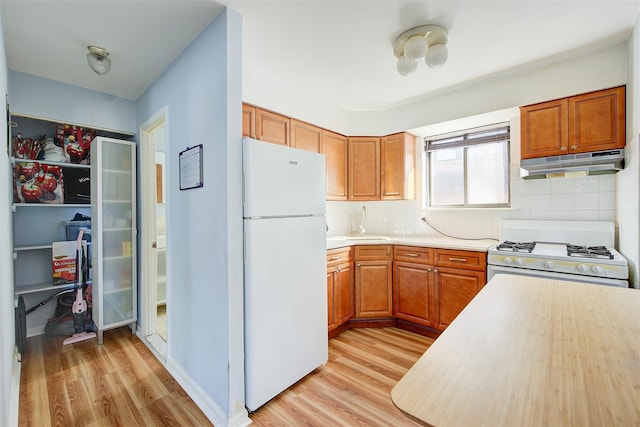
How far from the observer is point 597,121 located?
212cm

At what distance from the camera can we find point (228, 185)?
Result: 162cm

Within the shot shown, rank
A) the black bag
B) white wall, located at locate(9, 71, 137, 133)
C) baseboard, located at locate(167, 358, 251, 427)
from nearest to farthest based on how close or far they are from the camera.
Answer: baseboard, located at locate(167, 358, 251, 427), white wall, located at locate(9, 71, 137, 133), the black bag

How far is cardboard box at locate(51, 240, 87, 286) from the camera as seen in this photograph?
269 centimetres

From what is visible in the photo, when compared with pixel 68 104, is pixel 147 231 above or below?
below

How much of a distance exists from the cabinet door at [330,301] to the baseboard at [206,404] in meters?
1.10

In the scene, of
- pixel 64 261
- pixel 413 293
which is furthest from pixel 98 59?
pixel 413 293

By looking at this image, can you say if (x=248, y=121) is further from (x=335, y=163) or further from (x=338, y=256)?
(x=338, y=256)

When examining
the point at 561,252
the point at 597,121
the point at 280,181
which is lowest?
the point at 561,252

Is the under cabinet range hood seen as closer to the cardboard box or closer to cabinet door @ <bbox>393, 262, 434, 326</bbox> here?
cabinet door @ <bbox>393, 262, 434, 326</bbox>

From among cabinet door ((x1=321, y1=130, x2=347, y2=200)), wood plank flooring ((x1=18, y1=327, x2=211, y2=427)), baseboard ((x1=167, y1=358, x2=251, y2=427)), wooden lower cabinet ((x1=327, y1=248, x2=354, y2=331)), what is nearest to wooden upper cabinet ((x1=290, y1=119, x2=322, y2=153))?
cabinet door ((x1=321, y1=130, x2=347, y2=200))

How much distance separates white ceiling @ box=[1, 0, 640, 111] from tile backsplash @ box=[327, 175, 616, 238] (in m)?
1.07

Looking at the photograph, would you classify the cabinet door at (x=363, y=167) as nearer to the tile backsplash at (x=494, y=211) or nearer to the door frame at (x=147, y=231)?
the tile backsplash at (x=494, y=211)

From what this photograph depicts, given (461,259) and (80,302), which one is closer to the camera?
(461,259)

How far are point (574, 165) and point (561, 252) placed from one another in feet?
2.26
